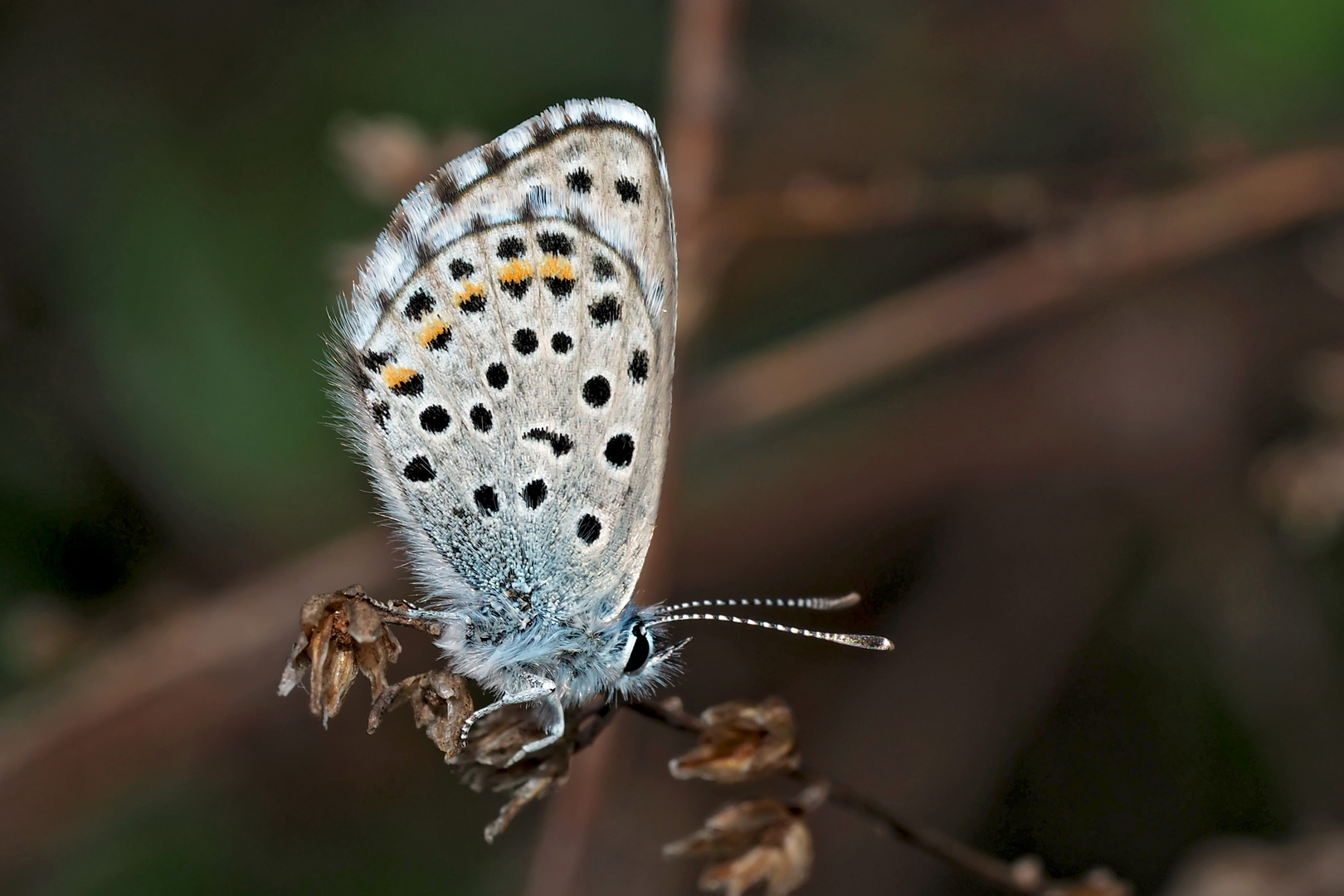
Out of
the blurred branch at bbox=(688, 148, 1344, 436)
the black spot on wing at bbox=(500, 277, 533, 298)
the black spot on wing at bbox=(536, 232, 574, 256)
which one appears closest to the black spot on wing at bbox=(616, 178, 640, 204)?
the black spot on wing at bbox=(536, 232, 574, 256)

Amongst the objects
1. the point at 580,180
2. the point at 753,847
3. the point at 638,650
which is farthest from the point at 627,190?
the point at 753,847

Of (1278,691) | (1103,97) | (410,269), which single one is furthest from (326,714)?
(1103,97)

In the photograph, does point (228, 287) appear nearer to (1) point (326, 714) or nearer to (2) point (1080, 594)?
(1) point (326, 714)

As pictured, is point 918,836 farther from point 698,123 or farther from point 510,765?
point 698,123

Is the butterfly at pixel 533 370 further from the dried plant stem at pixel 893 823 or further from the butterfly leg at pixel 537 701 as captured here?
the dried plant stem at pixel 893 823

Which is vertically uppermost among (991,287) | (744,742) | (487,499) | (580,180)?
(991,287)

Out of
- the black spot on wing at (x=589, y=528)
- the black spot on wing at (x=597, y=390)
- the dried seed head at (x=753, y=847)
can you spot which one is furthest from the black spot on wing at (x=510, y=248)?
the dried seed head at (x=753, y=847)
